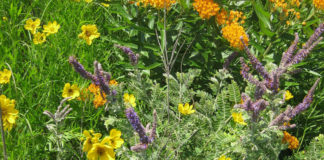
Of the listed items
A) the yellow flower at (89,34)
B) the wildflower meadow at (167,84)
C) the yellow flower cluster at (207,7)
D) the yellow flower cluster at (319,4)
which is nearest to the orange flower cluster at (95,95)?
the wildflower meadow at (167,84)

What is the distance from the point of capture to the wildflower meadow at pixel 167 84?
5.46 ft

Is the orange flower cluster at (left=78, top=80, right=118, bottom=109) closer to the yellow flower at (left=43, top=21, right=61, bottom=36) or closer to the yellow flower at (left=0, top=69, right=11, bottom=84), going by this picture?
the yellow flower at (left=0, top=69, right=11, bottom=84)

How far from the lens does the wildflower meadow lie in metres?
1.66

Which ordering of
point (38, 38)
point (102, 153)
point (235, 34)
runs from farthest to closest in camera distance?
point (38, 38), point (235, 34), point (102, 153)

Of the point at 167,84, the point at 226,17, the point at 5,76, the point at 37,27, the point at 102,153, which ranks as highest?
the point at 37,27

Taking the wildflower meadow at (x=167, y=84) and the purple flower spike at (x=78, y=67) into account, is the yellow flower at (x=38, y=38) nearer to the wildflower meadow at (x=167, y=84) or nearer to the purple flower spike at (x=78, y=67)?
the wildflower meadow at (x=167, y=84)

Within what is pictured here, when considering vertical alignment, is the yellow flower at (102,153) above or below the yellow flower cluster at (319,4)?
below

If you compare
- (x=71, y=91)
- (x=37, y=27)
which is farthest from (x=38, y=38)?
(x=71, y=91)

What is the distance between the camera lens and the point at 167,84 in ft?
6.48

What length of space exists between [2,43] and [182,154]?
158cm

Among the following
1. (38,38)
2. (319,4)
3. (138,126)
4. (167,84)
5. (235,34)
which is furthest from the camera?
(38,38)

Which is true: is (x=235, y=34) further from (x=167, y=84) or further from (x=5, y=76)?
(x=5, y=76)

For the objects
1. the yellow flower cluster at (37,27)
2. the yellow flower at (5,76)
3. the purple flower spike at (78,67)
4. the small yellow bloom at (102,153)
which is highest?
the yellow flower cluster at (37,27)

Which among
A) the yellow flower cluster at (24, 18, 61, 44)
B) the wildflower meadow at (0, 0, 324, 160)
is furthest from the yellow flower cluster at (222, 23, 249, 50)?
the yellow flower cluster at (24, 18, 61, 44)
